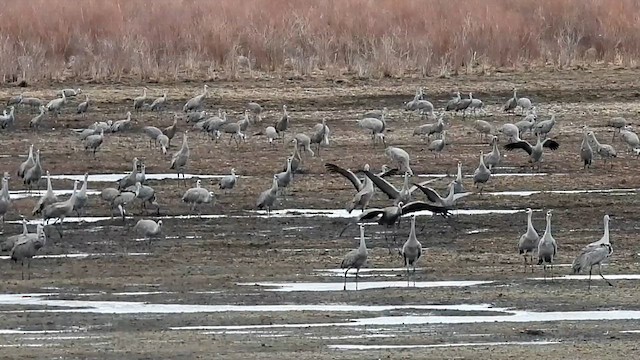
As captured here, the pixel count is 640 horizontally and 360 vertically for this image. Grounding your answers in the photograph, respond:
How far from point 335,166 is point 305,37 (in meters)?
16.6

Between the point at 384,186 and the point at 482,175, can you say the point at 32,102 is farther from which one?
the point at 384,186

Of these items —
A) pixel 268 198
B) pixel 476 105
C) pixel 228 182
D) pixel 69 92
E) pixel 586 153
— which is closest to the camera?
pixel 268 198

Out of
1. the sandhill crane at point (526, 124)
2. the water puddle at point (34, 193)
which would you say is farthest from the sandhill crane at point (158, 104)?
the water puddle at point (34, 193)

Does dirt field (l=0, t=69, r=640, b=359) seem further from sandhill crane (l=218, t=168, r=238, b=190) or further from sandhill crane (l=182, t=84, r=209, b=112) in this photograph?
sandhill crane (l=182, t=84, r=209, b=112)

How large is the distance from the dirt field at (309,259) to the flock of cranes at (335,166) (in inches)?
8.2

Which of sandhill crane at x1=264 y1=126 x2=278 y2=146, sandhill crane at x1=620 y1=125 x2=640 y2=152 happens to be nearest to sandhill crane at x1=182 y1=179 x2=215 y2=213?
sandhill crane at x1=264 y1=126 x2=278 y2=146

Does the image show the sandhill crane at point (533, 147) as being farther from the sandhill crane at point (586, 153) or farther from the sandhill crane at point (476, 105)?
the sandhill crane at point (476, 105)

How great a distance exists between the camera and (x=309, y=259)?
17984 millimetres

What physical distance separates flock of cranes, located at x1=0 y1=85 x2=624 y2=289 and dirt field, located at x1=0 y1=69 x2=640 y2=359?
21cm

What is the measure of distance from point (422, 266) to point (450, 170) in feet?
23.3

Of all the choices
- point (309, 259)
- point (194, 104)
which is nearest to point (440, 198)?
point (309, 259)

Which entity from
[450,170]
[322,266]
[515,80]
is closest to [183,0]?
[515,80]

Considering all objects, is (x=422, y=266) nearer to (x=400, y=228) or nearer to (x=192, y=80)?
(x=400, y=228)

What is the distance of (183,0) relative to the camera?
41.3m
